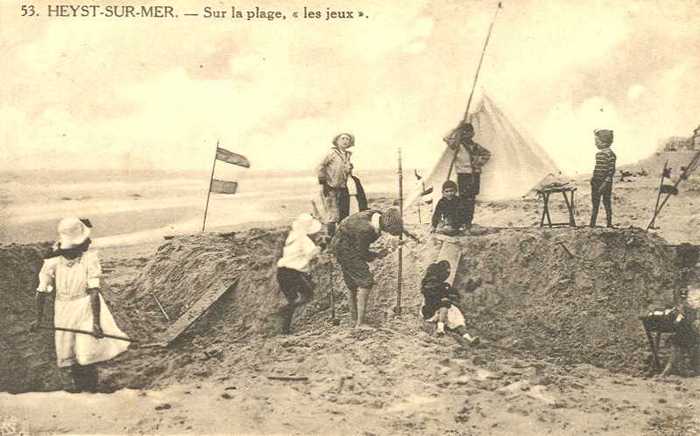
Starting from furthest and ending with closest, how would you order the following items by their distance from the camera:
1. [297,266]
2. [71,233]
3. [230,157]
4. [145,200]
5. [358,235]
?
[145,200]
[230,157]
[297,266]
[358,235]
[71,233]

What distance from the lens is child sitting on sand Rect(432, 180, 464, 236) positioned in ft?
23.8

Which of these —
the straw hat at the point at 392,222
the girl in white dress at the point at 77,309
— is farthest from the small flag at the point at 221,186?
the straw hat at the point at 392,222

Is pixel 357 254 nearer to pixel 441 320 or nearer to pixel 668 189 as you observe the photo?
pixel 441 320

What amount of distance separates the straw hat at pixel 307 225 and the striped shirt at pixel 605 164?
2927 mm

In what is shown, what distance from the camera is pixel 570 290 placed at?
685cm

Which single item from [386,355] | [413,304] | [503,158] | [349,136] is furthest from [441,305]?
[349,136]

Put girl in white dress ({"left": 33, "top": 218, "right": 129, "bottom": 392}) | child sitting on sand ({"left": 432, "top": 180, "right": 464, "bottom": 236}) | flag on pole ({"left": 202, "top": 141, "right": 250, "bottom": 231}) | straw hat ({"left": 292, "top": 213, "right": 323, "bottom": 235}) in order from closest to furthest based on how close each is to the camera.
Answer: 1. girl in white dress ({"left": 33, "top": 218, "right": 129, "bottom": 392})
2. straw hat ({"left": 292, "top": 213, "right": 323, "bottom": 235})
3. child sitting on sand ({"left": 432, "top": 180, "right": 464, "bottom": 236})
4. flag on pole ({"left": 202, "top": 141, "right": 250, "bottom": 231})

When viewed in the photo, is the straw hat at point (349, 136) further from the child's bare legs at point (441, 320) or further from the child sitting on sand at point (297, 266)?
the child's bare legs at point (441, 320)

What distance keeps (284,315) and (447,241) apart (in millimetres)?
1830

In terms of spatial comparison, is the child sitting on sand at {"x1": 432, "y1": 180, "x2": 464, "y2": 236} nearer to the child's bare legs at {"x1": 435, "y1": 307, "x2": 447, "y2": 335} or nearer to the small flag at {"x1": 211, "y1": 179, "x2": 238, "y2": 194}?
the child's bare legs at {"x1": 435, "y1": 307, "x2": 447, "y2": 335}

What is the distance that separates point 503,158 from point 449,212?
0.85 m

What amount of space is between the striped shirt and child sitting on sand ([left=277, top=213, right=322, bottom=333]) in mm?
2932

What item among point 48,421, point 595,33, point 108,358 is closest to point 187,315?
point 108,358

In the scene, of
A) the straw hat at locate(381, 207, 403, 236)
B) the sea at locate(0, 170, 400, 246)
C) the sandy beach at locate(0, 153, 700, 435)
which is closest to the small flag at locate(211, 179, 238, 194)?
the sea at locate(0, 170, 400, 246)
